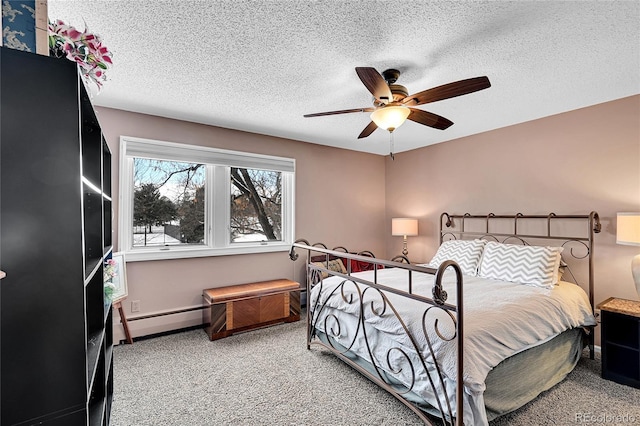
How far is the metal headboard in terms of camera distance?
288 cm

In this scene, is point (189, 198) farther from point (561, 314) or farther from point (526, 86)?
point (561, 314)

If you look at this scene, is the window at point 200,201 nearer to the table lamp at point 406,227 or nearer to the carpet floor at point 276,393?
the carpet floor at point 276,393

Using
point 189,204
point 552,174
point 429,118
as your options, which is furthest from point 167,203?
point 552,174

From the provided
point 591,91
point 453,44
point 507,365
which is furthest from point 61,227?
point 591,91

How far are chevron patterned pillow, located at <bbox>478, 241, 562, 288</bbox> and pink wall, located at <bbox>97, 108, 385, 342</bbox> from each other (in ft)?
7.09

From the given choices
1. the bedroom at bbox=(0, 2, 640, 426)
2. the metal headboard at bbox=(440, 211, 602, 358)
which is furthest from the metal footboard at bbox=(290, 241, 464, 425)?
the metal headboard at bbox=(440, 211, 602, 358)

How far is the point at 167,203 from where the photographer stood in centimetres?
348

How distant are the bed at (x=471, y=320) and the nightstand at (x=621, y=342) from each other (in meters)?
0.18

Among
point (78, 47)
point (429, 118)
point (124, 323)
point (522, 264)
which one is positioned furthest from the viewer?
point (124, 323)

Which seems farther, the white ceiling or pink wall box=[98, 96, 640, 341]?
pink wall box=[98, 96, 640, 341]

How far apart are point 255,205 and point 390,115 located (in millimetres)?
2434

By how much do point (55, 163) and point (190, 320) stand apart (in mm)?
2966

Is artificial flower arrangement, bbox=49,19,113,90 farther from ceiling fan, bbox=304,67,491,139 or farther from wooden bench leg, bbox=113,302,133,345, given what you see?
wooden bench leg, bbox=113,302,133,345

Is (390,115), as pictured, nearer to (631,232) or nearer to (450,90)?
(450,90)
